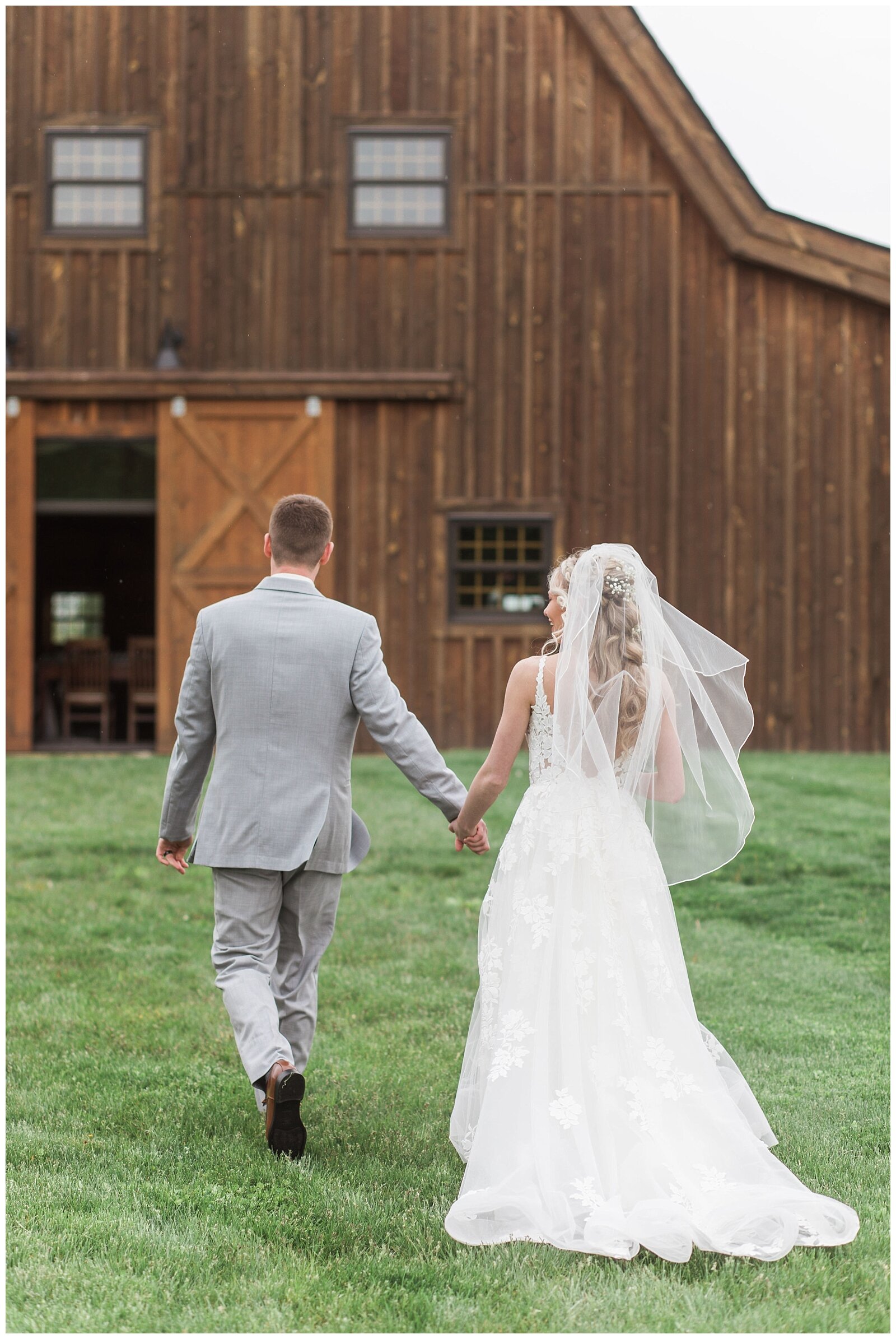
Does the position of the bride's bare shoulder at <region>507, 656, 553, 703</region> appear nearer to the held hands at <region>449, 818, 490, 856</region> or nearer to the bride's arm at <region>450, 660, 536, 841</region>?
the bride's arm at <region>450, 660, 536, 841</region>

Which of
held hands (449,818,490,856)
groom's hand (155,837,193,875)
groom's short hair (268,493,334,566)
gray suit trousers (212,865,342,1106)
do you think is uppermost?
groom's short hair (268,493,334,566)

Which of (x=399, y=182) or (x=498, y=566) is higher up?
(x=399, y=182)

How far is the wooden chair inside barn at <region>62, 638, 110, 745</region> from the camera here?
48.6 ft

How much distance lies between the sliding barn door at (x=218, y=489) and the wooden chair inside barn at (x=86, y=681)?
77.5 inches

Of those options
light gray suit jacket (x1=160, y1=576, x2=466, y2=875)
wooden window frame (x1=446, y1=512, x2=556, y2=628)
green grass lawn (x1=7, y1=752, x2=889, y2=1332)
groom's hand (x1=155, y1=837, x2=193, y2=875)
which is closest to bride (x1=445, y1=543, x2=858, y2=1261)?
green grass lawn (x1=7, y1=752, x2=889, y2=1332)

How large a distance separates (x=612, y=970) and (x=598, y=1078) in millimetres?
293

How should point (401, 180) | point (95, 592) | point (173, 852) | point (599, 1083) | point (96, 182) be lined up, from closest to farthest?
point (599, 1083)
point (173, 852)
point (401, 180)
point (96, 182)
point (95, 592)

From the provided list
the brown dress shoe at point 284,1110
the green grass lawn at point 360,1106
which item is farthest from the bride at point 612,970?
the brown dress shoe at point 284,1110

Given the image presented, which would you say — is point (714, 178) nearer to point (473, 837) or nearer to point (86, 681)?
point (86, 681)

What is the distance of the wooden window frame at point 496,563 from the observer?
13.2 m

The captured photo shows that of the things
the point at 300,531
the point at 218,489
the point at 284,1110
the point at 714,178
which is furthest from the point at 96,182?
the point at 284,1110

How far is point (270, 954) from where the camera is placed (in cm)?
402

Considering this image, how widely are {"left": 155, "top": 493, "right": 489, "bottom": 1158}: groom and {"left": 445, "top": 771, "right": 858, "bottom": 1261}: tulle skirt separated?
44 cm

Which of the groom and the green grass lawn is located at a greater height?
the groom
